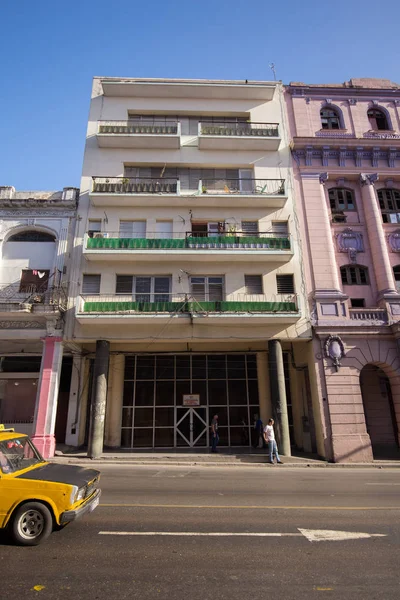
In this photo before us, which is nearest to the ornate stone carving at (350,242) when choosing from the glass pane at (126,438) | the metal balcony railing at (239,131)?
the metal balcony railing at (239,131)

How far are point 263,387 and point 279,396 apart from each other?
3265mm

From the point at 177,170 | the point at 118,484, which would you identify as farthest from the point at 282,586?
the point at 177,170

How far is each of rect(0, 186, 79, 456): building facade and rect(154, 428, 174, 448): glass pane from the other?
5644 mm

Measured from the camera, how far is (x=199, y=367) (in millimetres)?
20656

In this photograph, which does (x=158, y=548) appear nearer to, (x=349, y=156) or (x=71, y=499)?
(x=71, y=499)

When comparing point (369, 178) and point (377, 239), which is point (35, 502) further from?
point (369, 178)

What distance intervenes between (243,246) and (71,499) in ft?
50.7

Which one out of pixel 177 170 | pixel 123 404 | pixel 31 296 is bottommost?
pixel 123 404

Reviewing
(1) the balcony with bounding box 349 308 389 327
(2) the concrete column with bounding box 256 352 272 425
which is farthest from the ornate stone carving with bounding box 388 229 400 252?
(2) the concrete column with bounding box 256 352 272 425

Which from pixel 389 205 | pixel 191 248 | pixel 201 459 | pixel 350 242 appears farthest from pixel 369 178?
pixel 201 459

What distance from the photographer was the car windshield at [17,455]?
580cm

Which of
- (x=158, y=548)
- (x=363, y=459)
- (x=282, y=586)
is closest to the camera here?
(x=282, y=586)

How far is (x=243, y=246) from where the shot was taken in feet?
61.4

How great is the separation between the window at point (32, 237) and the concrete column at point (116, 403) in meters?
8.31
